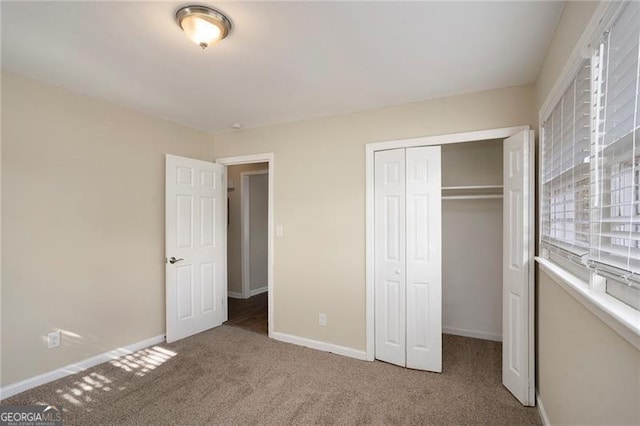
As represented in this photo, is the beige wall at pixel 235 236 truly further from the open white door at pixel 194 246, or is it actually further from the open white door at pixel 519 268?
the open white door at pixel 519 268

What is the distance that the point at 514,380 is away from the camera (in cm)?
235

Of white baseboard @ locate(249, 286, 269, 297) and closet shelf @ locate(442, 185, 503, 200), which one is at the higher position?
closet shelf @ locate(442, 185, 503, 200)

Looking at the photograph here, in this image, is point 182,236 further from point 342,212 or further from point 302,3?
point 302,3

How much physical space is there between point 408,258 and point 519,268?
87 centimetres

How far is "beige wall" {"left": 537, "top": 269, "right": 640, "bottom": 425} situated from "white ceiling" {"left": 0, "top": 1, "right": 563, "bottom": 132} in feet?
5.00

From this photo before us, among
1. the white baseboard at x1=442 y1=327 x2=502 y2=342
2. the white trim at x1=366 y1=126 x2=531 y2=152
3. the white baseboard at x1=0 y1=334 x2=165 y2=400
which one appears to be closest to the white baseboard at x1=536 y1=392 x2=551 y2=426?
the white baseboard at x1=442 y1=327 x2=502 y2=342

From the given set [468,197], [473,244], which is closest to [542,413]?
[473,244]

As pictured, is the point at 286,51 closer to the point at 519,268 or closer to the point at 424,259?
the point at 424,259

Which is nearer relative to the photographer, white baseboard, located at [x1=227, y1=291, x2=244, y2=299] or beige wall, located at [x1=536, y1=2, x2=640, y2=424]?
beige wall, located at [x1=536, y1=2, x2=640, y2=424]

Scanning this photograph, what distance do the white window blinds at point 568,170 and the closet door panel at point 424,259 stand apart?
82cm

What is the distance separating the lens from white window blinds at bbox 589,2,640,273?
3.05ft

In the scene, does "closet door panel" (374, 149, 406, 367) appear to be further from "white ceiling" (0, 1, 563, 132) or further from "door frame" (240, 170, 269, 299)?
"door frame" (240, 170, 269, 299)

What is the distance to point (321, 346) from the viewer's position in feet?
10.7

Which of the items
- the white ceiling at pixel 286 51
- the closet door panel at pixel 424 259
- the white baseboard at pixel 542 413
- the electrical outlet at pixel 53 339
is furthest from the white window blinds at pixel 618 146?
the electrical outlet at pixel 53 339
